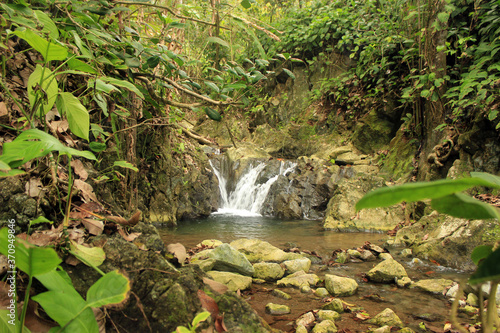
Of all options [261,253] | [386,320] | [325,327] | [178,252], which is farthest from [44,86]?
[261,253]

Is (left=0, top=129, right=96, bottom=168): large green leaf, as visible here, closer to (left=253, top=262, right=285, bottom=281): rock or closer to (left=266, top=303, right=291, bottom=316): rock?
(left=266, top=303, right=291, bottom=316): rock

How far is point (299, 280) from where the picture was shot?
2879mm

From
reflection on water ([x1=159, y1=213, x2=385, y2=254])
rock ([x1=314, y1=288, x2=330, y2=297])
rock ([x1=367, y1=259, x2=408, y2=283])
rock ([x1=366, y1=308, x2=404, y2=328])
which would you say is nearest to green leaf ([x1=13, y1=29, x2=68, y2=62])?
rock ([x1=366, y1=308, x2=404, y2=328])

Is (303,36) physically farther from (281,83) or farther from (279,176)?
(279,176)

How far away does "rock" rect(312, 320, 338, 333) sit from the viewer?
193 cm

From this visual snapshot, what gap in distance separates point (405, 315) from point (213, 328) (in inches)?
71.3

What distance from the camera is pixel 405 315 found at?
2.30 meters

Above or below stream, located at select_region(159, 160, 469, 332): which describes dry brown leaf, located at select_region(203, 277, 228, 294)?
above

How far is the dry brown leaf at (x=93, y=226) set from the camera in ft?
4.17

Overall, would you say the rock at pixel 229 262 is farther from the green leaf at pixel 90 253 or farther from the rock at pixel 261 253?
the green leaf at pixel 90 253

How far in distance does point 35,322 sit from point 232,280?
1924mm

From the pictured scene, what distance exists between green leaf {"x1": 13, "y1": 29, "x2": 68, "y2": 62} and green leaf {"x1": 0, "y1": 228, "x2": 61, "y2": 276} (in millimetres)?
639

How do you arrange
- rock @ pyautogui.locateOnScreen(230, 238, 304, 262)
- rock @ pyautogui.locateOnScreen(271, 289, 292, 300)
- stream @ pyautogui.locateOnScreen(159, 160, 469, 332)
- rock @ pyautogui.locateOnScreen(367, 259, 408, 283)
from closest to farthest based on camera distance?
stream @ pyautogui.locateOnScreen(159, 160, 469, 332) < rock @ pyautogui.locateOnScreen(271, 289, 292, 300) < rock @ pyautogui.locateOnScreen(367, 259, 408, 283) < rock @ pyautogui.locateOnScreen(230, 238, 304, 262)

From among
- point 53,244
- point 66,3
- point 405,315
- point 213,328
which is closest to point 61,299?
point 53,244
